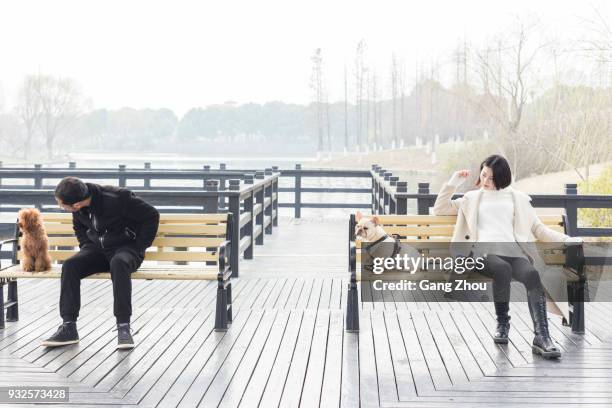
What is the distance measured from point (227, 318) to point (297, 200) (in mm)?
9730

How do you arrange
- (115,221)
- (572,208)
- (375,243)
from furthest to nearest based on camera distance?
(572,208) → (375,243) → (115,221)

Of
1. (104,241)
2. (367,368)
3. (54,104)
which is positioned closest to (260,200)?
(104,241)

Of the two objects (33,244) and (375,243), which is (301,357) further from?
(33,244)

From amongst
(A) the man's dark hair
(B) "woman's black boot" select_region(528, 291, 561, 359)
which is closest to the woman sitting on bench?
(B) "woman's black boot" select_region(528, 291, 561, 359)

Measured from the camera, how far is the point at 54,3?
101m

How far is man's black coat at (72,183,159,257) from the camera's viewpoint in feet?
17.4

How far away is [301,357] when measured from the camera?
4.75 metres

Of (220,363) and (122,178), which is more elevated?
(122,178)

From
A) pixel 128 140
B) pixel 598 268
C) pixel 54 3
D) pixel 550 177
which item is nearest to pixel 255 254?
pixel 598 268

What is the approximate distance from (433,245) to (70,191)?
7.78 ft

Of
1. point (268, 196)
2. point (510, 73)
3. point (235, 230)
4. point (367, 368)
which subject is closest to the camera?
point (367, 368)

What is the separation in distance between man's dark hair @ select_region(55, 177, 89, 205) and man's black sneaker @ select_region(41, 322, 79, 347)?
2.35 ft

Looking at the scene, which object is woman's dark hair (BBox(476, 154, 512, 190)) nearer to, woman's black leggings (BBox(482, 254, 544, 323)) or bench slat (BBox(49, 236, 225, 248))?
woman's black leggings (BBox(482, 254, 544, 323))

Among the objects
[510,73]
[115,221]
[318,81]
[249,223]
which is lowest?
[249,223]
